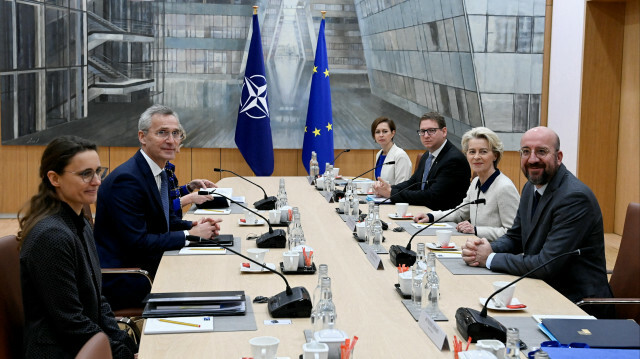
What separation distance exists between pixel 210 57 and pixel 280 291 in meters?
5.77

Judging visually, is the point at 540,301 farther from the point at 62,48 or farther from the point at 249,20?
the point at 62,48

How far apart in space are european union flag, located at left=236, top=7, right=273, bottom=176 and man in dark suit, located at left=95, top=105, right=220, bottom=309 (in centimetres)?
404

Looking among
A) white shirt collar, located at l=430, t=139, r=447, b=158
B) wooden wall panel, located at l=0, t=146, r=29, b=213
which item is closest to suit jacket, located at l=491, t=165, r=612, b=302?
white shirt collar, located at l=430, t=139, r=447, b=158

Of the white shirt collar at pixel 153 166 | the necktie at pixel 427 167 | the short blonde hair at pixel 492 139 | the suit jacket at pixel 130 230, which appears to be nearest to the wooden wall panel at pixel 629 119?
A: the necktie at pixel 427 167

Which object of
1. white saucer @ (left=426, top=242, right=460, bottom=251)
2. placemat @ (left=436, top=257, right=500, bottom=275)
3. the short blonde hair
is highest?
the short blonde hair

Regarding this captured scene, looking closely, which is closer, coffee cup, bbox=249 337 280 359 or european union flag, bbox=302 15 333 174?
coffee cup, bbox=249 337 280 359

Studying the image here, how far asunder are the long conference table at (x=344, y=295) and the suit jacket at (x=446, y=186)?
1.27 m

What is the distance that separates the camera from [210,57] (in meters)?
7.91

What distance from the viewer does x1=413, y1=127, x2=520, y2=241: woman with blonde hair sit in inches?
154

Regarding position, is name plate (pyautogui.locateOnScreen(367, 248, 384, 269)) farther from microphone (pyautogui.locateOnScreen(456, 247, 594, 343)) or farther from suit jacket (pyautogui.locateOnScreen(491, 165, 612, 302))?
microphone (pyautogui.locateOnScreen(456, 247, 594, 343))

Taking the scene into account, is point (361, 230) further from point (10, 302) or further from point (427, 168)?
point (427, 168)

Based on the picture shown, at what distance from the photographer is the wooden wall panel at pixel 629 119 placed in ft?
23.3

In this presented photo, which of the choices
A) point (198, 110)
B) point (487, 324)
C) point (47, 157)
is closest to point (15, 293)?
point (47, 157)

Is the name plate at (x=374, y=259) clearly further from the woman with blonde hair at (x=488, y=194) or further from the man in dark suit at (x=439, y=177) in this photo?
the man in dark suit at (x=439, y=177)
